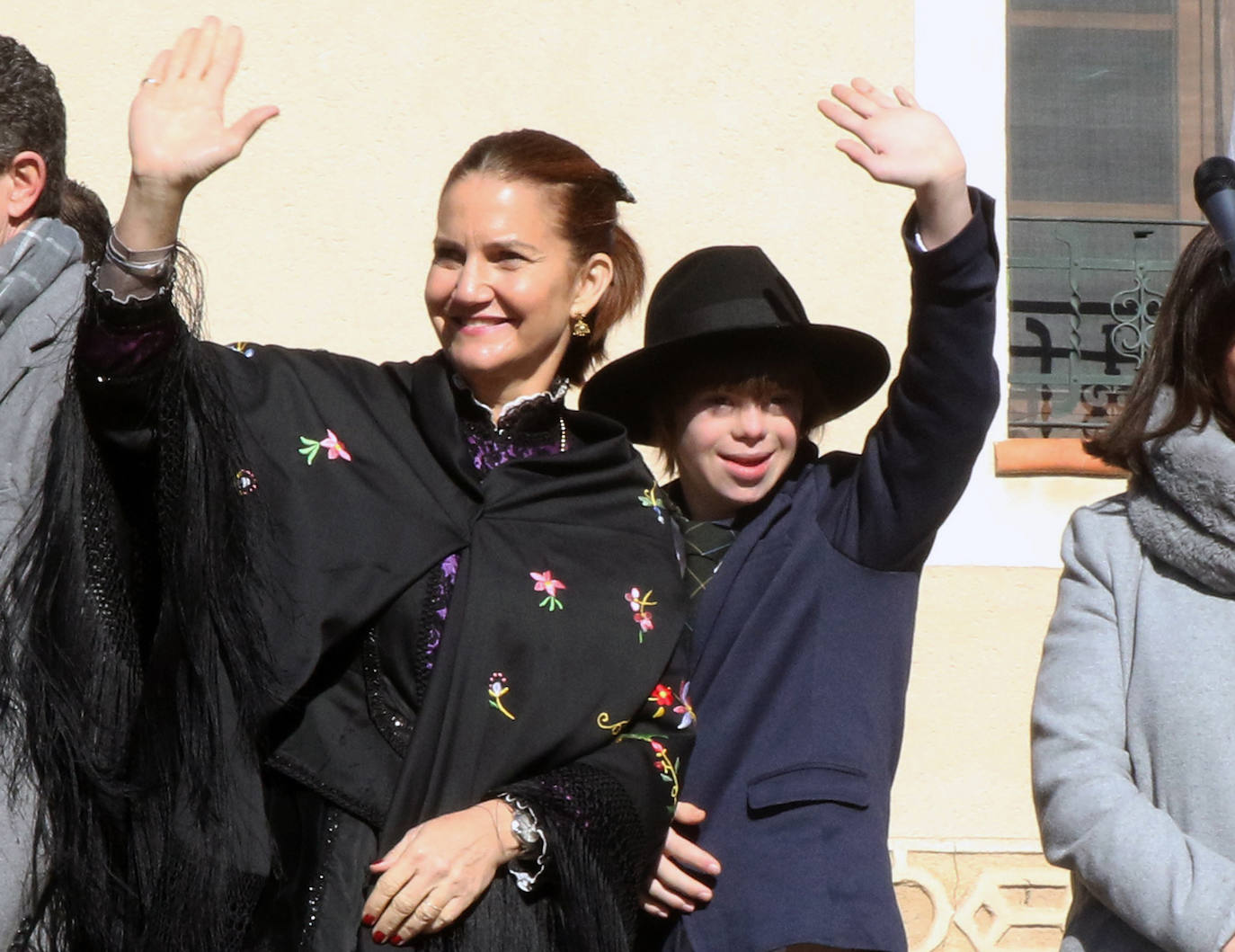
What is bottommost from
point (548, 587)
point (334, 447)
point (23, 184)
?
point (548, 587)

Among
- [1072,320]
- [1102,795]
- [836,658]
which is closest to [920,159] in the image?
[836,658]

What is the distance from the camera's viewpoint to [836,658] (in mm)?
2941

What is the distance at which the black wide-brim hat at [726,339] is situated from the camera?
124 inches

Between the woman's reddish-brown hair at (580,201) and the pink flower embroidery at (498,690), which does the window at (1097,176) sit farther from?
the pink flower embroidery at (498,690)

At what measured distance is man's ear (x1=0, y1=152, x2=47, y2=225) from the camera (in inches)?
121

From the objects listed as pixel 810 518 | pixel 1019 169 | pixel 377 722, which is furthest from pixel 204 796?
pixel 1019 169

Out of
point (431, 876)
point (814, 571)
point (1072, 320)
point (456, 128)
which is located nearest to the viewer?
point (431, 876)

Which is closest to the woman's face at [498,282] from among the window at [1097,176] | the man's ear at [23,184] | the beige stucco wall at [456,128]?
the man's ear at [23,184]

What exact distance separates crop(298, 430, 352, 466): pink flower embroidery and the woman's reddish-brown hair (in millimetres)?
470

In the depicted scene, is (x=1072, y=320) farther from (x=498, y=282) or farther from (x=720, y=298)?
(x=498, y=282)

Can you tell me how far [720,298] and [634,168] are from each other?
89.5 inches

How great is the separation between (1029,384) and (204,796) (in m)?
3.62

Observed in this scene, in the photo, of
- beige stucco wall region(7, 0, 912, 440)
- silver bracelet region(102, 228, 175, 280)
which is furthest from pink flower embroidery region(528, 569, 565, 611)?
beige stucco wall region(7, 0, 912, 440)

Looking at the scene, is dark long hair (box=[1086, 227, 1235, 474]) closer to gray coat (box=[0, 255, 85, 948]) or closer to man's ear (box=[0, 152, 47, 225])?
gray coat (box=[0, 255, 85, 948])
